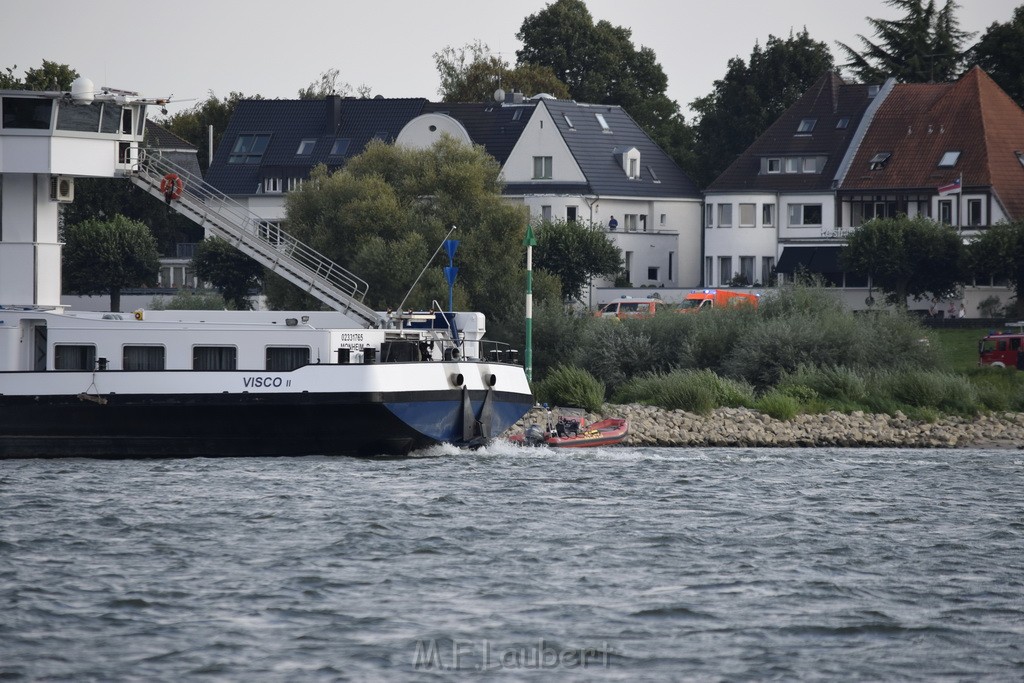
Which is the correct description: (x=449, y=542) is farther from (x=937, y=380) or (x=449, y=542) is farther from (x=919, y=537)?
(x=937, y=380)

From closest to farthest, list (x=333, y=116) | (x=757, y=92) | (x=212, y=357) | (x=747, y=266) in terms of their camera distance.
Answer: (x=212, y=357) < (x=747, y=266) < (x=333, y=116) < (x=757, y=92)

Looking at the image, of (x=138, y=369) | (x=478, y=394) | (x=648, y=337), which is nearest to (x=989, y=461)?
(x=478, y=394)

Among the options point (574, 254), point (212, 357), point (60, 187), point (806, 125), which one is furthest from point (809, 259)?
point (212, 357)

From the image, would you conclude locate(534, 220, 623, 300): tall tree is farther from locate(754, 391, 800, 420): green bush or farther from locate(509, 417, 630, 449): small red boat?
locate(509, 417, 630, 449): small red boat

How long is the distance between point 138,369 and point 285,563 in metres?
11.3

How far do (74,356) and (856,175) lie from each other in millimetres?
54066

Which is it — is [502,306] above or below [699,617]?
above

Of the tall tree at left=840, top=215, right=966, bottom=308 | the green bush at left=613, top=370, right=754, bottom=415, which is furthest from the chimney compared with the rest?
the green bush at left=613, top=370, right=754, bottom=415

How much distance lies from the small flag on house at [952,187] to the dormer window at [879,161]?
4.22 metres

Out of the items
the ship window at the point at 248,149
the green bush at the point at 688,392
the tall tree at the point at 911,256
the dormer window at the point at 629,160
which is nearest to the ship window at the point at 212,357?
the green bush at the point at 688,392

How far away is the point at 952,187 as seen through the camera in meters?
76.7

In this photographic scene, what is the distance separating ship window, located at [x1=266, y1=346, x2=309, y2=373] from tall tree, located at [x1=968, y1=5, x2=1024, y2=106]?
63.3 m

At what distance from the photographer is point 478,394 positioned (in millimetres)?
34469

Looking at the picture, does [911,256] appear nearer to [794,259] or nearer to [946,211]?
[946,211]
